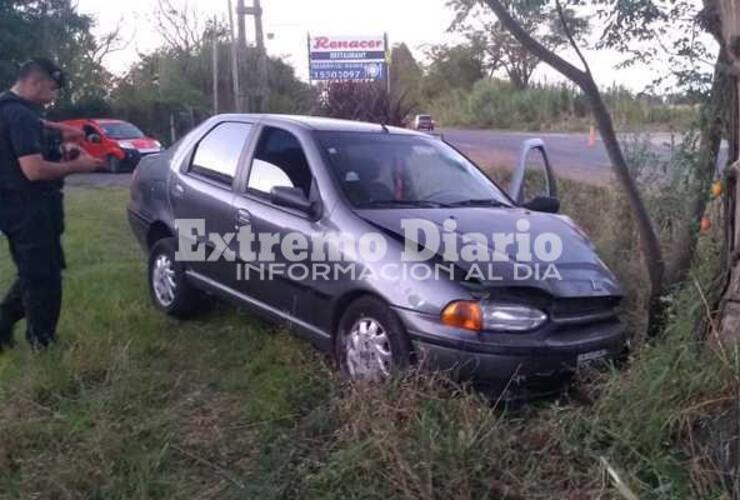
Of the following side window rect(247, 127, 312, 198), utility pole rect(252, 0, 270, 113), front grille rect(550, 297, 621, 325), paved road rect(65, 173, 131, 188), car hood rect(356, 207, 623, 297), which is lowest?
paved road rect(65, 173, 131, 188)

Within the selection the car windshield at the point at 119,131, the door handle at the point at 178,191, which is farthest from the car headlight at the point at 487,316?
the car windshield at the point at 119,131

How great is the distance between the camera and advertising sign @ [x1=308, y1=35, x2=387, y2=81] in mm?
29797

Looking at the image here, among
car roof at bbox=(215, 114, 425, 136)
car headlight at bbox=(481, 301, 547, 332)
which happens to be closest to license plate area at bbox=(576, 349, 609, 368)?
car headlight at bbox=(481, 301, 547, 332)

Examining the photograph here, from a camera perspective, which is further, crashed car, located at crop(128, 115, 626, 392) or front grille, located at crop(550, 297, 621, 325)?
front grille, located at crop(550, 297, 621, 325)

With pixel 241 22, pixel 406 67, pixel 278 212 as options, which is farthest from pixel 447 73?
pixel 278 212

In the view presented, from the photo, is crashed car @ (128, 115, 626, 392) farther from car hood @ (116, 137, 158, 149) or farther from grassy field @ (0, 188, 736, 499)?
car hood @ (116, 137, 158, 149)

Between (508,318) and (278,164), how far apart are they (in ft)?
6.59

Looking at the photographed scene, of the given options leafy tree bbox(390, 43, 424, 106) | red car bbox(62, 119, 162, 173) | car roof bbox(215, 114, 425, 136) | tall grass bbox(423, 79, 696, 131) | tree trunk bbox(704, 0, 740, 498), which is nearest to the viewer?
tree trunk bbox(704, 0, 740, 498)

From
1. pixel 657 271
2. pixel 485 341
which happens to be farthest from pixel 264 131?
pixel 657 271

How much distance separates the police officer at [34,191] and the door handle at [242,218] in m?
0.92

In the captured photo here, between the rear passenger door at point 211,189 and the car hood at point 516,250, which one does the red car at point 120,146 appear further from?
the car hood at point 516,250

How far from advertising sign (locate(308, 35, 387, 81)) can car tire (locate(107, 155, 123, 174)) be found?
868cm

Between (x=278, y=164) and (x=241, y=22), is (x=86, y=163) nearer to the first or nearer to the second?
(x=278, y=164)

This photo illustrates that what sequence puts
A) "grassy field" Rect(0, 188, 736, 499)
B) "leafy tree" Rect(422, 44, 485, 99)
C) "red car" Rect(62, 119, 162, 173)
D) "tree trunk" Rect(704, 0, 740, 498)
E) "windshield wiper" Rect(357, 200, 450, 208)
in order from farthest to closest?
"leafy tree" Rect(422, 44, 485, 99) → "red car" Rect(62, 119, 162, 173) → "windshield wiper" Rect(357, 200, 450, 208) → "grassy field" Rect(0, 188, 736, 499) → "tree trunk" Rect(704, 0, 740, 498)
